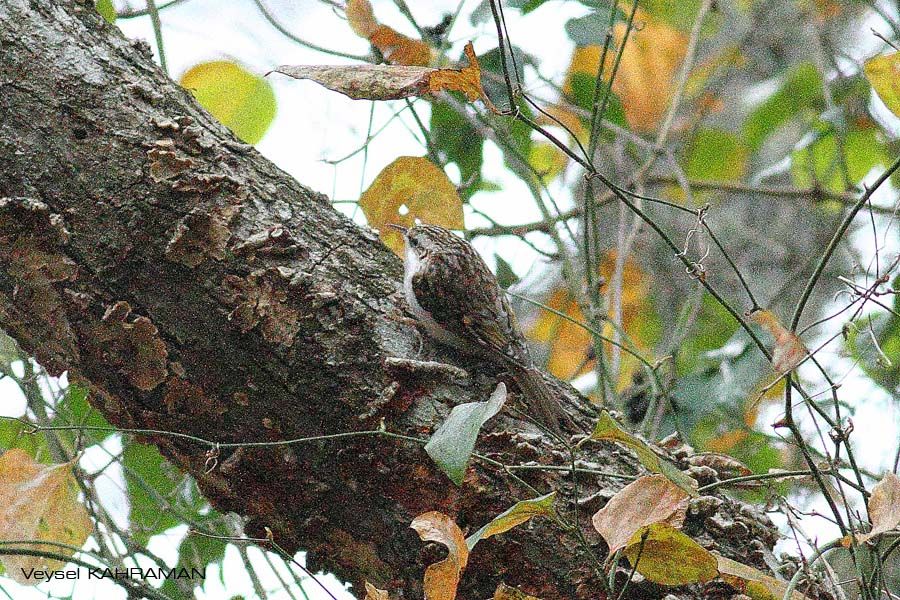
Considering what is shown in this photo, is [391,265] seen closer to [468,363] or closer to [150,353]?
[468,363]

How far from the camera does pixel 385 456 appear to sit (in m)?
1.42

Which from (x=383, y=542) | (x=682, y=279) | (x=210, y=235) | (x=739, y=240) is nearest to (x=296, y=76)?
(x=210, y=235)

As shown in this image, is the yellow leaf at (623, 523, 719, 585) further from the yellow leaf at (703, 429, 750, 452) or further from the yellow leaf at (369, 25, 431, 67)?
the yellow leaf at (703, 429, 750, 452)

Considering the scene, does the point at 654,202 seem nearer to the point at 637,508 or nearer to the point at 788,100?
the point at 637,508

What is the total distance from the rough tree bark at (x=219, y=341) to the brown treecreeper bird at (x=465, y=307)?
0.14m

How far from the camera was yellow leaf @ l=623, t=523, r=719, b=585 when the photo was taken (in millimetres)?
1170

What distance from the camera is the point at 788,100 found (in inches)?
147

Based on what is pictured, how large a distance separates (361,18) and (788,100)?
242 cm

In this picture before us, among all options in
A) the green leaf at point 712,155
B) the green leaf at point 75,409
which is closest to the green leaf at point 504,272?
the green leaf at point 75,409

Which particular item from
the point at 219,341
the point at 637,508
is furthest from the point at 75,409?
the point at 637,508

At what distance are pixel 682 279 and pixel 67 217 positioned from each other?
12.0 ft

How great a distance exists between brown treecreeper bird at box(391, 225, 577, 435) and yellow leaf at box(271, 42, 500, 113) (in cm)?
47

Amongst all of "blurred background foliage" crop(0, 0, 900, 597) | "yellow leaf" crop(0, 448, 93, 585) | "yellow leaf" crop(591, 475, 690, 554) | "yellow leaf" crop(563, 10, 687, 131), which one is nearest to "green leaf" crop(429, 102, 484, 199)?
"blurred background foliage" crop(0, 0, 900, 597)

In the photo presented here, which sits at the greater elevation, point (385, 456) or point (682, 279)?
point (682, 279)
